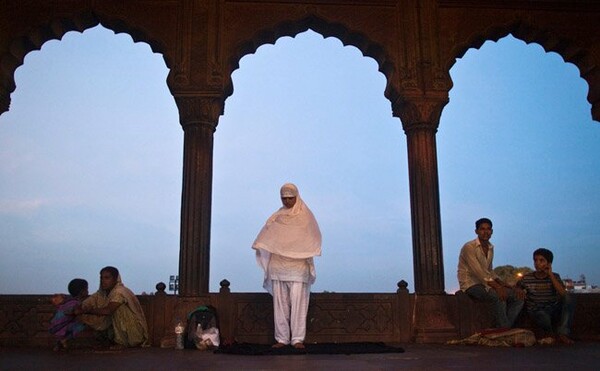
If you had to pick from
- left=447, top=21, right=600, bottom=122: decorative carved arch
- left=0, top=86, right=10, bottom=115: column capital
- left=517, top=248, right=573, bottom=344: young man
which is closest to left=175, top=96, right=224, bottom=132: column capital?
left=0, top=86, right=10, bottom=115: column capital

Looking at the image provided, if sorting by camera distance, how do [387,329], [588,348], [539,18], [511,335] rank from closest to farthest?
[588,348]
[511,335]
[387,329]
[539,18]

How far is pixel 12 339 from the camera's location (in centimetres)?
732

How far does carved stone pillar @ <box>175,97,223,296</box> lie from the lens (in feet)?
25.3

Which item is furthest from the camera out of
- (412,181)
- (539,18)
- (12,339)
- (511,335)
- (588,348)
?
(539,18)

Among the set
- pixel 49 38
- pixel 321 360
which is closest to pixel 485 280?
pixel 321 360

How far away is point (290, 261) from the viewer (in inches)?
260

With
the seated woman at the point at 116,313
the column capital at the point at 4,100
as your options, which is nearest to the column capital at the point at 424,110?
the seated woman at the point at 116,313

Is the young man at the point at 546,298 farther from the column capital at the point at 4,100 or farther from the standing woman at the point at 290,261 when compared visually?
the column capital at the point at 4,100

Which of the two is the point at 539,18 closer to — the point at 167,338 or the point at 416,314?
the point at 416,314

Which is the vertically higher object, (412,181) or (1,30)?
(1,30)

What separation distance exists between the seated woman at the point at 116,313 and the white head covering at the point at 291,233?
168cm

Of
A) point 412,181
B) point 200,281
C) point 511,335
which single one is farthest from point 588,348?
point 200,281

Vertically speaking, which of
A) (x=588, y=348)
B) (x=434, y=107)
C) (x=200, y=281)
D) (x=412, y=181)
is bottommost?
(x=588, y=348)

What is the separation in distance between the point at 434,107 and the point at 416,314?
3064mm
